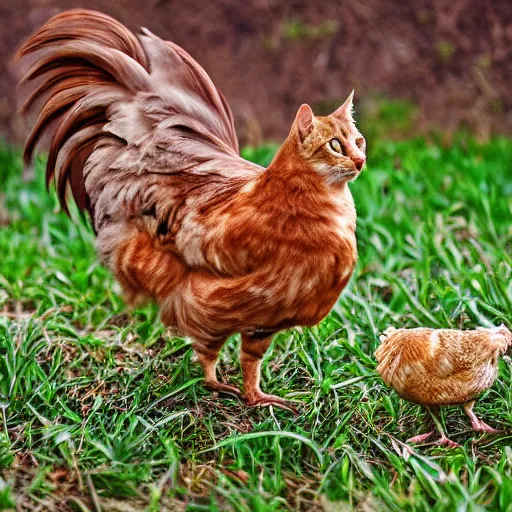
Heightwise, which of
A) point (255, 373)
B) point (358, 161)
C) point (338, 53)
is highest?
point (358, 161)

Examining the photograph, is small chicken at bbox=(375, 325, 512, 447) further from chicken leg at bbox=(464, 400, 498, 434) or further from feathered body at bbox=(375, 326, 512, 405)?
chicken leg at bbox=(464, 400, 498, 434)

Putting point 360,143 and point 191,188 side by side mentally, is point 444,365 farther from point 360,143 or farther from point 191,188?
point 191,188

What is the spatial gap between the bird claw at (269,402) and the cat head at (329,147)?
1.15 m

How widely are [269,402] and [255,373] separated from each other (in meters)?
0.17

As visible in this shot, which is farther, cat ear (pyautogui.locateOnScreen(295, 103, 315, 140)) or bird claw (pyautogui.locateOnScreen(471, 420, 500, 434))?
bird claw (pyautogui.locateOnScreen(471, 420, 500, 434))

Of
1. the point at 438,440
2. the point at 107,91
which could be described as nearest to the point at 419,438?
the point at 438,440

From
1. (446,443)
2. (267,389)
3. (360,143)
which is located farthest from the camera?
(267,389)

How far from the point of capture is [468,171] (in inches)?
239

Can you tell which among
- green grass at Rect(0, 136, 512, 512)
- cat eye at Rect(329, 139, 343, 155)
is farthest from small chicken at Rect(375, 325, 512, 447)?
cat eye at Rect(329, 139, 343, 155)

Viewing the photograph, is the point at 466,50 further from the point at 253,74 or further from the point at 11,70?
the point at 11,70

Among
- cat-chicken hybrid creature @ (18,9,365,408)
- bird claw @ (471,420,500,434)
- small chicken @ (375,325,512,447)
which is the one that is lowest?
bird claw @ (471,420,500,434)

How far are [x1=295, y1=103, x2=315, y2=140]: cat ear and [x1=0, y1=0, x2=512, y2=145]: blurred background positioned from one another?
4698 mm

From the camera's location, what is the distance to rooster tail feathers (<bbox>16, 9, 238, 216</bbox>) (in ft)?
11.5

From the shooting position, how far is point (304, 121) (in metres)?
2.93
